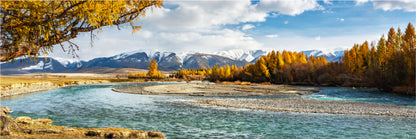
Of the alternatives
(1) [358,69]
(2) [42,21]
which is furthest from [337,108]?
(1) [358,69]

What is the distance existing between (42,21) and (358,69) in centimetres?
11277

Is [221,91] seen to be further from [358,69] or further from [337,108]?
[358,69]

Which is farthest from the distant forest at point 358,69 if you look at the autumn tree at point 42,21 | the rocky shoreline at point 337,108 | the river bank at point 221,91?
the autumn tree at point 42,21

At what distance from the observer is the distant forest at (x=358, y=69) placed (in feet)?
196

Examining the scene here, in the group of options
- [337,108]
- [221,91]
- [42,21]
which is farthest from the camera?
[221,91]

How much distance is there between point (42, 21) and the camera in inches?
328

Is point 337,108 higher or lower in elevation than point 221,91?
higher

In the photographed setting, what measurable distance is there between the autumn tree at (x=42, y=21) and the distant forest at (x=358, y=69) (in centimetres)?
6175

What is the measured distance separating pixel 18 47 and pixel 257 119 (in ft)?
64.7

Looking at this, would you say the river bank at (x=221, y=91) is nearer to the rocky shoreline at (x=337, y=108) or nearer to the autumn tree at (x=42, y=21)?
the rocky shoreline at (x=337, y=108)

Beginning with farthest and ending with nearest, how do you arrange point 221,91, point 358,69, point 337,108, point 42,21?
point 358,69, point 221,91, point 337,108, point 42,21

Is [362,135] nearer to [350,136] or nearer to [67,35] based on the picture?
[350,136]

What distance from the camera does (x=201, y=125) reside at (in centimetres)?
2042

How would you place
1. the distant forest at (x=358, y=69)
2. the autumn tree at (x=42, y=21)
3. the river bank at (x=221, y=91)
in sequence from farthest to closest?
1. the distant forest at (x=358, y=69)
2. the river bank at (x=221, y=91)
3. the autumn tree at (x=42, y=21)
